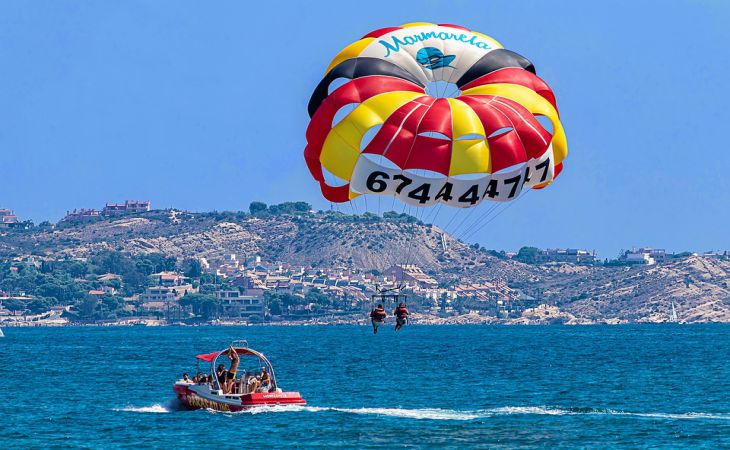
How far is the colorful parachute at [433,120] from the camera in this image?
43.2 meters

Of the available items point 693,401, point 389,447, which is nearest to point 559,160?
point 389,447

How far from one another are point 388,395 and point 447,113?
3342cm

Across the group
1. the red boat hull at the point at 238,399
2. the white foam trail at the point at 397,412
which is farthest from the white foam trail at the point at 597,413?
the red boat hull at the point at 238,399

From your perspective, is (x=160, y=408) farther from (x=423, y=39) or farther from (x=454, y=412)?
(x=423, y=39)

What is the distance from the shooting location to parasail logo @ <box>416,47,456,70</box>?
45.8m

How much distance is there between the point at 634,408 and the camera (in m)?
65.8

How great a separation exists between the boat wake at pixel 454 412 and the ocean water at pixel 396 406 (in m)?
0.06

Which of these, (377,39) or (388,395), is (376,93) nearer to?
(377,39)

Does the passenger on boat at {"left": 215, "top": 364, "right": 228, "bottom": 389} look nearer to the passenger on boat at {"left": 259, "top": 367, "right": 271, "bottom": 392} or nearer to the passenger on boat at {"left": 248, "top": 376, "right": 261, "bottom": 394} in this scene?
the passenger on boat at {"left": 248, "top": 376, "right": 261, "bottom": 394}

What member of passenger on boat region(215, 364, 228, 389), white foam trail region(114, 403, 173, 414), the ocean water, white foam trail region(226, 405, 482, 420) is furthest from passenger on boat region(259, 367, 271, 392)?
white foam trail region(114, 403, 173, 414)

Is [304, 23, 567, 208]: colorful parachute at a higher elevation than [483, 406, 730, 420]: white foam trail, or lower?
higher

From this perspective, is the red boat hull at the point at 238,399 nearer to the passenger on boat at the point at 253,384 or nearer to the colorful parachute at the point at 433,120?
the passenger on boat at the point at 253,384

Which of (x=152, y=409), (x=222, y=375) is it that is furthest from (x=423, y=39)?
(x=152, y=409)

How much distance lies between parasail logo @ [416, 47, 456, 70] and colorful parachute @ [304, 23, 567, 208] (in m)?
0.03
